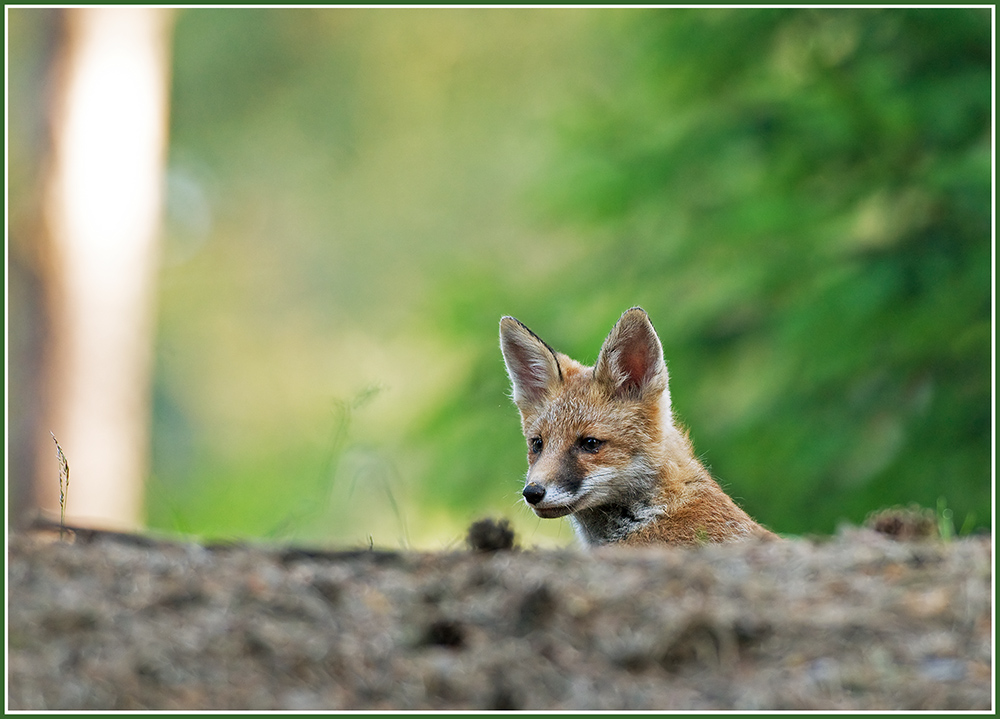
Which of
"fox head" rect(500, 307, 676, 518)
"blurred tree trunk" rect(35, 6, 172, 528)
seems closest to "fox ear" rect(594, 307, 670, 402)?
"fox head" rect(500, 307, 676, 518)

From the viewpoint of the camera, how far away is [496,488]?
37.0ft

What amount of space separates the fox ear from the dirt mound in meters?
2.34

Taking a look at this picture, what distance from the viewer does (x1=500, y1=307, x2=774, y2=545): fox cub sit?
5.27 m

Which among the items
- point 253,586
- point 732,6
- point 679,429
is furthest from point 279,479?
point 253,586

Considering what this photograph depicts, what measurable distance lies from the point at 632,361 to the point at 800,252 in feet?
15.3

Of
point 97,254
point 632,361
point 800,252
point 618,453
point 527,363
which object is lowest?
point 618,453

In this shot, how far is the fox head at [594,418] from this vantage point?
5.37m

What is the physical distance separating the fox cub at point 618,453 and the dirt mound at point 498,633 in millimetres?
1734

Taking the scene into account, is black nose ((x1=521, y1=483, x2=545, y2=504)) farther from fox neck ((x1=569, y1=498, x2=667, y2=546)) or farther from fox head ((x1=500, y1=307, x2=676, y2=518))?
fox neck ((x1=569, y1=498, x2=667, y2=546))

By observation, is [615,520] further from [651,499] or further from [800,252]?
[800,252]

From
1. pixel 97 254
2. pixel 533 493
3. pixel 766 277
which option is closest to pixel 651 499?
pixel 533 493

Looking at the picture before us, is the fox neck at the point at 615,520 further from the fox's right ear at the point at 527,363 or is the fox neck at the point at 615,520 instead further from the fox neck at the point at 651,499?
the fox's right ear at the point at 527,363

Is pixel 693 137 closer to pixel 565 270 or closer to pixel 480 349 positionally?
pixel 565 270

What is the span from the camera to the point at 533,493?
5.17 meters
